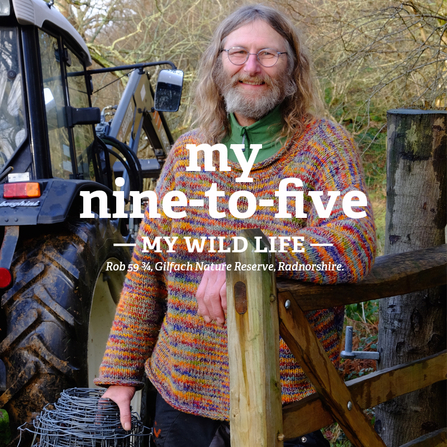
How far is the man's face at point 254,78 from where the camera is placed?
68.1 inches

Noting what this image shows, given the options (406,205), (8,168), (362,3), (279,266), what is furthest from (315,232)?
(362,3)

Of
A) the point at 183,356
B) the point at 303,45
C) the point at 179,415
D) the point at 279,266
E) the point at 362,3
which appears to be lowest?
the point at 179,415

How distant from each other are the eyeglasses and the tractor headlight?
140 centimetres

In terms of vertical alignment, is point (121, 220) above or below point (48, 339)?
above

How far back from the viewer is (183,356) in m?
1.68

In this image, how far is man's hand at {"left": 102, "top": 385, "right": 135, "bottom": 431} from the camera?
1.76 metres

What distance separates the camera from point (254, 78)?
1.76m

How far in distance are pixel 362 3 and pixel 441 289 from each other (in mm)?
4282

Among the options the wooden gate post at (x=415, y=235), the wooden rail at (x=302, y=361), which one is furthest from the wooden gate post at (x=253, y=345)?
the wooden gate post at (x=415, y=235)

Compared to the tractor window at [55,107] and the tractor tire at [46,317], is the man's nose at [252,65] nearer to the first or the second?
the tractor tire at [46,317]

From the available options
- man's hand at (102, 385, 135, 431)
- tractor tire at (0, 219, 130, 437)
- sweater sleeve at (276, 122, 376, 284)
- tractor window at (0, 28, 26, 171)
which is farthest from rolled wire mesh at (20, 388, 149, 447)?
tractor window at (0, 28, 26, 171)

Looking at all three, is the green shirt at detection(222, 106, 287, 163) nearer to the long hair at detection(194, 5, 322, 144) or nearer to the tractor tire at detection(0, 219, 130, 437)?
the long hair at detection(194, 5, 322, 144)

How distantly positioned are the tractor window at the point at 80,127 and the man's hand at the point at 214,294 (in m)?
2.33

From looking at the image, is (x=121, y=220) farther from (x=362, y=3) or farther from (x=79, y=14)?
(x=79, y=14)
